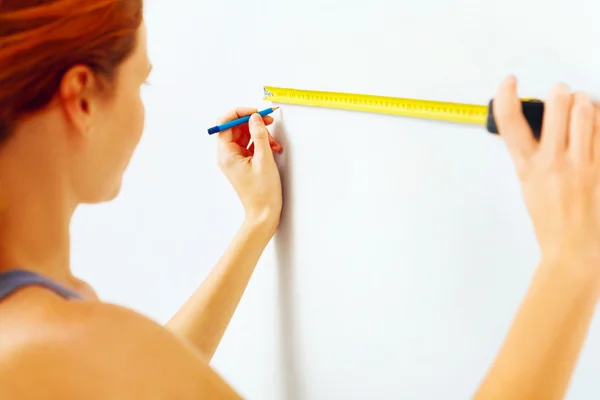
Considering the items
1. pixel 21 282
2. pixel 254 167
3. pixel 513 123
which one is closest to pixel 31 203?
pixel 21 282

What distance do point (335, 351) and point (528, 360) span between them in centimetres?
34

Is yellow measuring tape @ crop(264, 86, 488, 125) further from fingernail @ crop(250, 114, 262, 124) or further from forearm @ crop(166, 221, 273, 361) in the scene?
forearm @ crop(166, 221, 273, 361)

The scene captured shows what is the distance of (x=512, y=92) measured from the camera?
0.45 meters

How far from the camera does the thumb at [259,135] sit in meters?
0.71

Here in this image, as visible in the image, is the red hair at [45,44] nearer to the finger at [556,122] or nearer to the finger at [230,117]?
the finger at [230,117]

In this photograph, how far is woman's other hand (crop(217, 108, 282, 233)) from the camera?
718mm

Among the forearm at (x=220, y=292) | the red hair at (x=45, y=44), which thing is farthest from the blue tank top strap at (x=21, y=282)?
the forearm at (x=220, y=292)

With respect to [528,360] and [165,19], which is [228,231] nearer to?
[165,19]

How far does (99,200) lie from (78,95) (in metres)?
0.13

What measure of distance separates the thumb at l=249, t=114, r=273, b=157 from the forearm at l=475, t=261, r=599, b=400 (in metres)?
0.38

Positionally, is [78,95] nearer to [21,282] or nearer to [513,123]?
[21,282]

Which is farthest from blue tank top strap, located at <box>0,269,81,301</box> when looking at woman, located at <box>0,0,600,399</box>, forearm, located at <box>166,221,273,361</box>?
forearm, located at <box>166,221,273,361</box>

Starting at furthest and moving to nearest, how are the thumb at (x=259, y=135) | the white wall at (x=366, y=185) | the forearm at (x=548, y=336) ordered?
the thumb at (x=259, y=135)
the white wall at (x=366, y=185)
the forearm at (x=548, y=336)

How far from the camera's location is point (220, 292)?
760 millimetres
